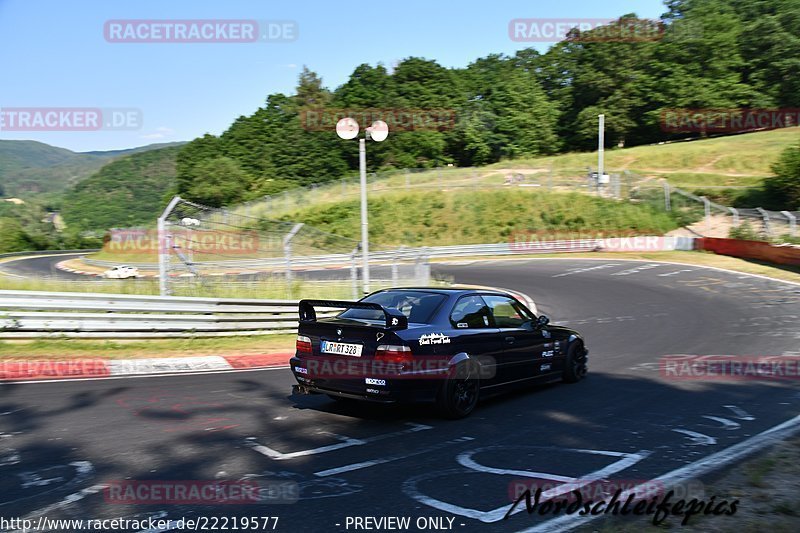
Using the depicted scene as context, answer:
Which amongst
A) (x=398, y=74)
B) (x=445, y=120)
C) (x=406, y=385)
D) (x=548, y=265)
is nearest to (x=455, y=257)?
(x=548, y=265)

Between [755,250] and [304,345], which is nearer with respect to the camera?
[304,345]

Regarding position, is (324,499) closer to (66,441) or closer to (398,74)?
(66,441)

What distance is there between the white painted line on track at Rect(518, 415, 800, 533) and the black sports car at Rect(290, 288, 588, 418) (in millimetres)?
2522

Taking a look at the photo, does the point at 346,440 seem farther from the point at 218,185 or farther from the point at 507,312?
the point at 218,185

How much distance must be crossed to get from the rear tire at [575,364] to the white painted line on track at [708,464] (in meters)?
2.95

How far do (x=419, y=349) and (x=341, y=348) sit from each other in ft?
2.84

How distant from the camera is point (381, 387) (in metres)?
6.82

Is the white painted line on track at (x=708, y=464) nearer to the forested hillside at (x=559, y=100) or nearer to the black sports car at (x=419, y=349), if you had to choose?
the black sports car at (x=419, y=349)

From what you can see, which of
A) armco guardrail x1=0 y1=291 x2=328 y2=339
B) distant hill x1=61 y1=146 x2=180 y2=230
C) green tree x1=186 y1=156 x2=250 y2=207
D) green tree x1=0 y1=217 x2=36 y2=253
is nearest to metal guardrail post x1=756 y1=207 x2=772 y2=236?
armco guardrail x1=0 y1=291 x2=328 y2=339

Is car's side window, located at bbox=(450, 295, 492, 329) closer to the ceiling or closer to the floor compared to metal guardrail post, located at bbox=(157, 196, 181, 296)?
closer to the floor

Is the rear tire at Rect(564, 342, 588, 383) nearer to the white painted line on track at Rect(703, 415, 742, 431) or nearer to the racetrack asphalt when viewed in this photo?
the racetrack asphalt

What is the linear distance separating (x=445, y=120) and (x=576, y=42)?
28.2m

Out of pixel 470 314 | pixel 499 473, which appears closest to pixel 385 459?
pixel 499 473

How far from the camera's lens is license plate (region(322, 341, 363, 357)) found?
22.9 feet
